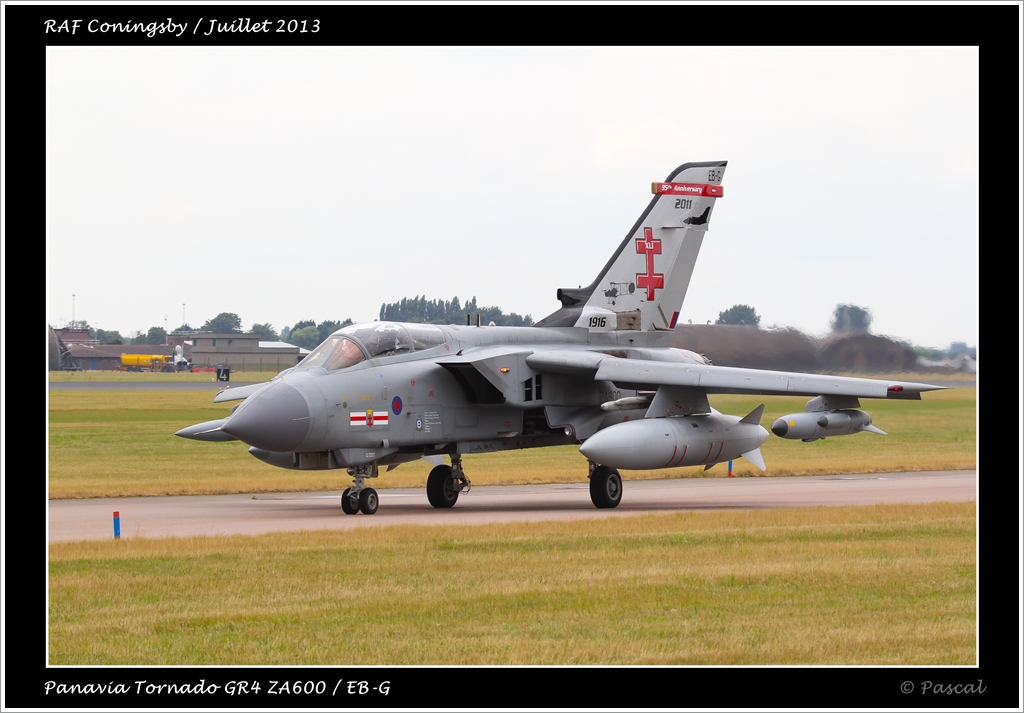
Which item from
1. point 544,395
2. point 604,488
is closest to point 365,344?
point 544,395

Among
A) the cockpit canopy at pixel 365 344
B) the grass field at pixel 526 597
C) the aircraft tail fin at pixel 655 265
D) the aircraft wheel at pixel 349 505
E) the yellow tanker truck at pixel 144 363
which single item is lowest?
the aircraft wheel at pixel 349 505

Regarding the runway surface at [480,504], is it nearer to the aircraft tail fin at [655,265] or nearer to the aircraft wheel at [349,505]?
the aircraft wheel at [349,505]

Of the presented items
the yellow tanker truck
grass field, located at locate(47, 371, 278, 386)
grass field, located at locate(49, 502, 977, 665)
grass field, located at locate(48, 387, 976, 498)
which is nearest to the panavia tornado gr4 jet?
grass field, located at locate(49, 502, 977, 665)

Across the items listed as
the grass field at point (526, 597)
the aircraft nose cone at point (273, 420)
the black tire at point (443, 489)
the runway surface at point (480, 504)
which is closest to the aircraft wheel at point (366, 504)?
the runway surface at point (480, 504)

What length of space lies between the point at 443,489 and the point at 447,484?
12 centimetres

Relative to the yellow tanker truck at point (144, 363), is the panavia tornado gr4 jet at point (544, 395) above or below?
above

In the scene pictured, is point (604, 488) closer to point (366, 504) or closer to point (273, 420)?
point (366, 504)

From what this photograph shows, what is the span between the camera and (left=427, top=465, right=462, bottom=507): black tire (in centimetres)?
2205

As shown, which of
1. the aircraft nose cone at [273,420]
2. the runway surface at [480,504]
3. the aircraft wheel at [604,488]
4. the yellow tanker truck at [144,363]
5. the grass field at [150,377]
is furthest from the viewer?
the yellow tanker truck at [144,363]

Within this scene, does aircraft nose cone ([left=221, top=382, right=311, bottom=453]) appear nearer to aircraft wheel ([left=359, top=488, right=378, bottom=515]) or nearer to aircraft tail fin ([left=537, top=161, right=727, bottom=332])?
aircraft wheel ([left=359, top=488, right=378, bottom=515])

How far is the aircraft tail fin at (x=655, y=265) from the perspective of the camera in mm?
24609

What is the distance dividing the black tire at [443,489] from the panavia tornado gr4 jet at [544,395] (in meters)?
0.02

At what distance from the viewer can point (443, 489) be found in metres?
22.1

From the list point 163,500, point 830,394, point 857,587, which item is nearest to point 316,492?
point 163,500
